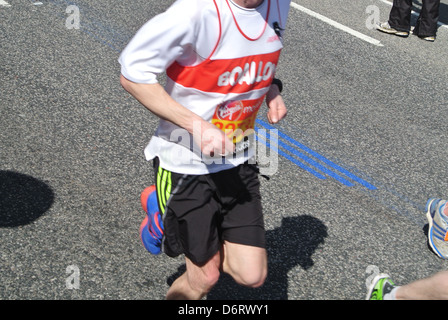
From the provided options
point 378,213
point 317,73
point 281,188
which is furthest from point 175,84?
point 317,73

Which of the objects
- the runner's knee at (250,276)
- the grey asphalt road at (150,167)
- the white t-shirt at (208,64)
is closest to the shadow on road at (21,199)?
the grey asphalt road at (150,167)

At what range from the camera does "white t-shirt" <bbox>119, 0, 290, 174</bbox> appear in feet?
8.39

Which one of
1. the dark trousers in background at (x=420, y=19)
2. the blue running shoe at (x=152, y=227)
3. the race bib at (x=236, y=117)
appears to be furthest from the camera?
the dark trousers in background at (x=420, y=19)

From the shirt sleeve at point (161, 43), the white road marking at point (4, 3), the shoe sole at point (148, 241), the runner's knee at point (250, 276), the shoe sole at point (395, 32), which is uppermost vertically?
the shirt sleeve at point (161, 43)

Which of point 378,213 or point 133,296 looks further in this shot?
point 378,213

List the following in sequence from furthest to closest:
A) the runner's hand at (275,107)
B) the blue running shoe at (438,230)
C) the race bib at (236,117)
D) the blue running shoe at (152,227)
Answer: the blue running shoe at (438,230), the blue running shoe at (152,227), the runner's hand at (275,107), the race bib at (236,117)

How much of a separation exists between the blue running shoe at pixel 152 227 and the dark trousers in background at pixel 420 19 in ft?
19.5

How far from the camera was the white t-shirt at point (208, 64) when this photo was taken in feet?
8.39

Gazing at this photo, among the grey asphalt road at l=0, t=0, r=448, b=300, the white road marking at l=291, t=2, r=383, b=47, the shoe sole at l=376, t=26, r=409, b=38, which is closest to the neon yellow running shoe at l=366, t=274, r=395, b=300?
the grey asphalt road at l=0, t=0, r=448, b=300

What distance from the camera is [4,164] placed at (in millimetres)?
4348

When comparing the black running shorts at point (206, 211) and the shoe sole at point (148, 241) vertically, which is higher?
the black running shorts at point (206, 211)

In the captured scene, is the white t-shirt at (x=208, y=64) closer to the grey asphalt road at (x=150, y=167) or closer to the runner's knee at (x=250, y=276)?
the runner's knee at (x=250, y=276)

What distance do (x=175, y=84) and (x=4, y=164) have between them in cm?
214

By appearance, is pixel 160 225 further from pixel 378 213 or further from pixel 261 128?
pixel 261 128
